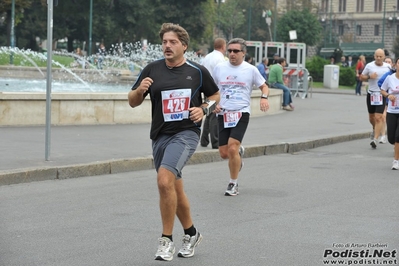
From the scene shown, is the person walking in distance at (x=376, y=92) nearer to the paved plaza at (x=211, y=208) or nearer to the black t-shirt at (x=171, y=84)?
the paved plaza at (x=211, y=208)

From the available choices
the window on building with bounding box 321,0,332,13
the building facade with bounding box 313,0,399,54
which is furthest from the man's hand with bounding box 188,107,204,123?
the window on building with bounding box 321,0,332,13

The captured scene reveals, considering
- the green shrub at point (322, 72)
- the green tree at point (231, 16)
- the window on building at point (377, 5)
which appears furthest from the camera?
the window on building at point (377, 5)

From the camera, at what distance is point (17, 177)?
11094 mm

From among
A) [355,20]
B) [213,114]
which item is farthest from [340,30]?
[213,114]

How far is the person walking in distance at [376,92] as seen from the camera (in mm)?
16984

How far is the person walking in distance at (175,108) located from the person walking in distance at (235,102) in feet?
11.5

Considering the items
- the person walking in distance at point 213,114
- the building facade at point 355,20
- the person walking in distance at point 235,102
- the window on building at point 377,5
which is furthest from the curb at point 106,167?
the window on building at point 377,5

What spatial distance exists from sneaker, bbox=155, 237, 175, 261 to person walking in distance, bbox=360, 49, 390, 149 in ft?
35.5

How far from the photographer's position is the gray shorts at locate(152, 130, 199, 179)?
22.5ft

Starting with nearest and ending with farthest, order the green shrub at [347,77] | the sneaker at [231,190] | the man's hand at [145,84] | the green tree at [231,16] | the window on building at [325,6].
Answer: the man's hand at [145,84], the sneaker at [231,190], the green shrub at [347,77], the green tree at [231,16], the window on building at [325,6]

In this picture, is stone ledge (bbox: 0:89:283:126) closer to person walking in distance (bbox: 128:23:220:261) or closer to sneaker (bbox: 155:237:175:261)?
person walking in distance (bbox: 128:23:220:261)

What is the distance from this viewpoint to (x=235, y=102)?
10812mm

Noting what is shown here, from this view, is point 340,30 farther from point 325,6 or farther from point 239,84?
point 239,84

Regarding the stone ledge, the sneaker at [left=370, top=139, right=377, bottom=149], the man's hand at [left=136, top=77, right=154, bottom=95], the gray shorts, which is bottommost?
the sneaker at [left=370, top=139, right=377, bottom=149]
